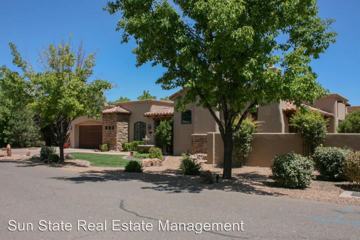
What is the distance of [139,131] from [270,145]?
15.7 m

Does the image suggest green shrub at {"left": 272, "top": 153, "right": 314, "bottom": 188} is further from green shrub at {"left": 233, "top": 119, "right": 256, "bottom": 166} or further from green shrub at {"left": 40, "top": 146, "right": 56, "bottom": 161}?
green shrub at {"left": 40, "top": 146, "right": 56, "bottom": 161}

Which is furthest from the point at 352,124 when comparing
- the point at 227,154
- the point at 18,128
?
the point at 18,128

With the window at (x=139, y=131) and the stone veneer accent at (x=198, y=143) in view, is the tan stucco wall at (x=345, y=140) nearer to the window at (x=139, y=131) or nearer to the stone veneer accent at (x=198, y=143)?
the stone veneer accent at (x=198, y=143)

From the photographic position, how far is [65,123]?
22.9 meters

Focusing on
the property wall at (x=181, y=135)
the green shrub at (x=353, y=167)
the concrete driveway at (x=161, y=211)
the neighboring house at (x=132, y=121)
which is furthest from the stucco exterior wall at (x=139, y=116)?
Answer: the green shrub at (x=353, y=167)

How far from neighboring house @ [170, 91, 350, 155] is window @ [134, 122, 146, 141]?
15.9 feet

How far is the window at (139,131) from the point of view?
110 ft

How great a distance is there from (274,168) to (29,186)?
7.90 m

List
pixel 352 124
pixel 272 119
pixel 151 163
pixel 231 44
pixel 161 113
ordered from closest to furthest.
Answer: pixel 231 44
pixel 151 163
pixel 272 119
pixel 352 124
pixel 161 113

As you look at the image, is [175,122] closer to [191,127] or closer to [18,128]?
[191,127]

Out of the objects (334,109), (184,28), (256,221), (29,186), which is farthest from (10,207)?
(334,109)

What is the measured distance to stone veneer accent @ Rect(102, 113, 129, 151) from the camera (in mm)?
33750

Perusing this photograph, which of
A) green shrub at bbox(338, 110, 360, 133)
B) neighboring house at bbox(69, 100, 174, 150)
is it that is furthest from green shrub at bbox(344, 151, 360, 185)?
neighboring house at bbox(69, 100, 174, 150)

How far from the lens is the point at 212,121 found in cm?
2664
